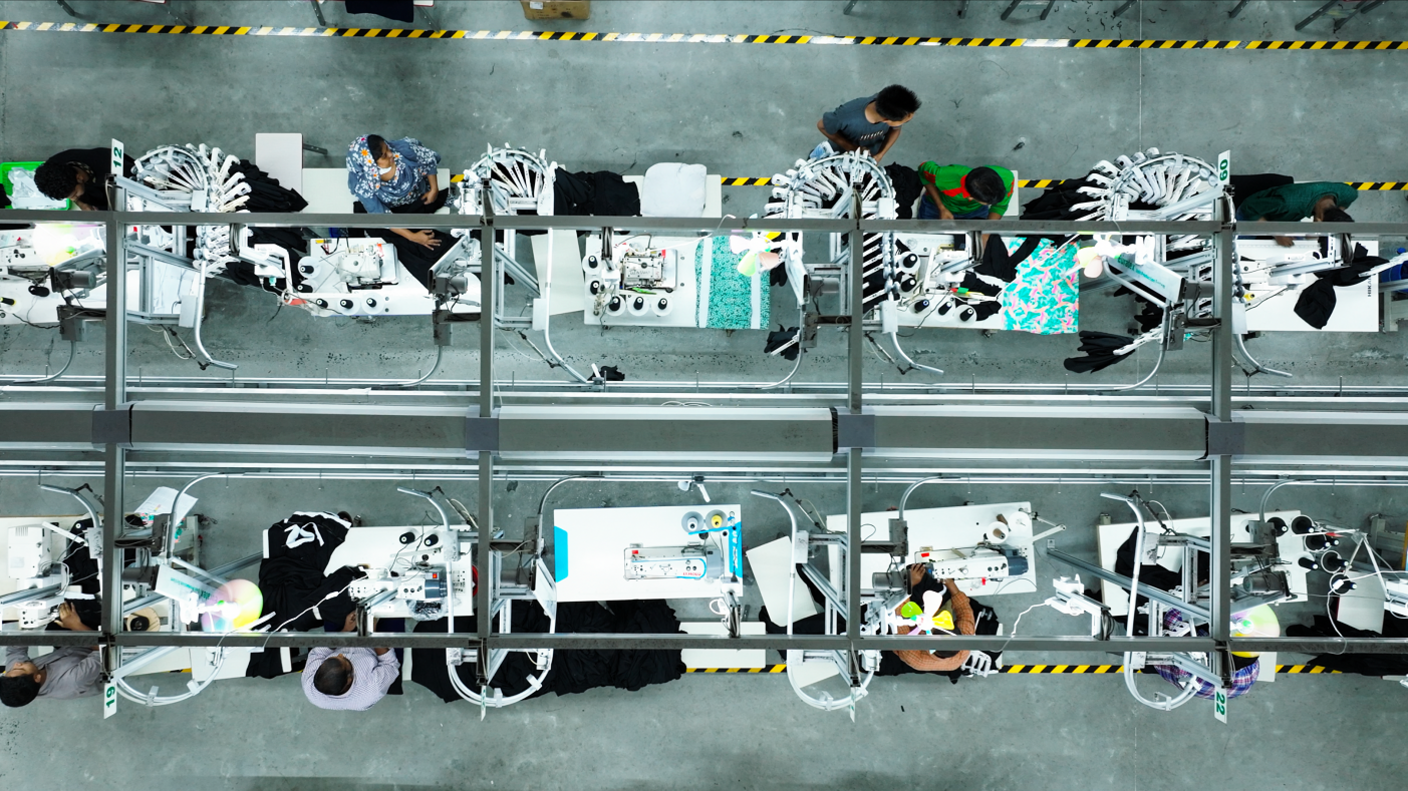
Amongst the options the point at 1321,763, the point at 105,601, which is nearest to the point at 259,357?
the point at 105,601

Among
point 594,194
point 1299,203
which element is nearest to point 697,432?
point 594,194

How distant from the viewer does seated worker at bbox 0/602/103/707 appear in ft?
15.3

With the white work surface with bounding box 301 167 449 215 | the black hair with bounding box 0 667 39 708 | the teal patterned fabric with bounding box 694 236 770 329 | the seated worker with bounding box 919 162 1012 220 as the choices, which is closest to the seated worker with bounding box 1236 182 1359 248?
the seated worker with bounding box 919 162 1012 220

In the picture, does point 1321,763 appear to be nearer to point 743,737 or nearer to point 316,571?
point 743,737

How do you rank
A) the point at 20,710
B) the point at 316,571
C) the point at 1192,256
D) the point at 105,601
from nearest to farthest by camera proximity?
the point at 105,601 < the point at 1192,256 < the point at 316,571 < the point at 20,710

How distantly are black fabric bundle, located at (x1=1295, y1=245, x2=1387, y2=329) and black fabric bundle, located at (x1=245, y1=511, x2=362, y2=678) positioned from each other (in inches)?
262

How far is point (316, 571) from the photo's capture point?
5023 mm

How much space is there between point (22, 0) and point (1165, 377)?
29.4 ft

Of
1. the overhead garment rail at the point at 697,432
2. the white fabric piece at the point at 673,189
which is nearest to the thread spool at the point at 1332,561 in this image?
the overhead garment rail at the point at 697,432

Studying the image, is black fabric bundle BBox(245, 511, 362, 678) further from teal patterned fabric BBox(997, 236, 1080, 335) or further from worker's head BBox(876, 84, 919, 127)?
teal patterned fabric BBox(997, 236, 1080, 335)

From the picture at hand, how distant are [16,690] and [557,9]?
5.75m

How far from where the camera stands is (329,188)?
530cm

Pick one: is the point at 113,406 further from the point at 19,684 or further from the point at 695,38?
the point at 695,38

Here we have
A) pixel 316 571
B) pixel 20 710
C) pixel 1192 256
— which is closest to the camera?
pixel 1192 256
